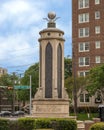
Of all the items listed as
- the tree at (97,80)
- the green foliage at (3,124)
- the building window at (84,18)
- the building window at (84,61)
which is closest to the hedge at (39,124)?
the green foliage at (3,124)

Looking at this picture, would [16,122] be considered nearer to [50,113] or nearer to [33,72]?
[50,113]

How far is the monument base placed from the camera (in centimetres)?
2636

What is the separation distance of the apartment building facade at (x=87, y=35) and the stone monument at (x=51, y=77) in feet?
191

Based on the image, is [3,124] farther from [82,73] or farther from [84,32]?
[84,32]

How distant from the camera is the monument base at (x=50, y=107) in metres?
Answer: 26.4

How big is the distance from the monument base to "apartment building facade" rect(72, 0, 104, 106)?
59446 millimetres

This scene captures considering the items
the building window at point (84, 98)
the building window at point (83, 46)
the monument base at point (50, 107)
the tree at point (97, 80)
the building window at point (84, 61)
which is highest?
the building window at point (83, 46)

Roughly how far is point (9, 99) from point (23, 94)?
20357mm

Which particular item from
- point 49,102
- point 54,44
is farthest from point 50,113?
point 54,44

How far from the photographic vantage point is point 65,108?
26.6 m

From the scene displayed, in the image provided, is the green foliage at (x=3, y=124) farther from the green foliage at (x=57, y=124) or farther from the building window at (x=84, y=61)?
the building window at (x=84, y=61)

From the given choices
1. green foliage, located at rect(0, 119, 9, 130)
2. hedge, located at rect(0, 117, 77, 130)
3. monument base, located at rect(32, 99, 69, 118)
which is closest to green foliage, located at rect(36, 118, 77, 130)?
hedge, located at rect(0, 117, 77, 130)

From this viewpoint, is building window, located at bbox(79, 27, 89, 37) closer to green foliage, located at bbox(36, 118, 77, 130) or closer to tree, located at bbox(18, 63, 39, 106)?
tree, located at bbox(18, 63, 39, 106)

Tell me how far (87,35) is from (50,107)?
2479 inches
